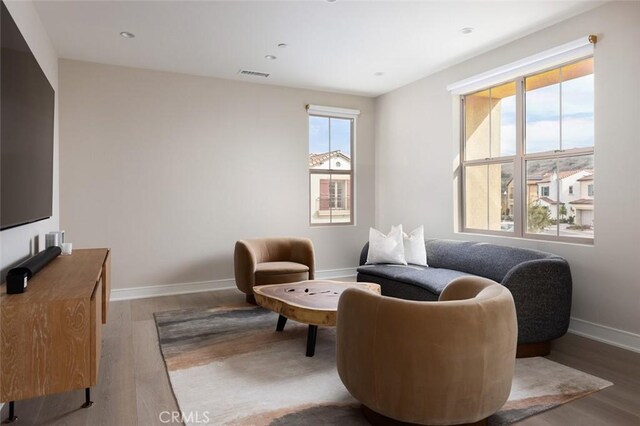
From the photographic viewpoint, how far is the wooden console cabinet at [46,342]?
184 cm

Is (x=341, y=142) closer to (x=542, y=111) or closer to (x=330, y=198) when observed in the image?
(x=330, y=198)

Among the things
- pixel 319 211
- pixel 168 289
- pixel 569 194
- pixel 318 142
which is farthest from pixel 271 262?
pixel 569 194

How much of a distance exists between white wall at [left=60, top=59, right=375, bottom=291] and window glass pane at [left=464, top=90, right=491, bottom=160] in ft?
6.52

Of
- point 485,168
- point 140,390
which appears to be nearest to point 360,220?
point 485,168

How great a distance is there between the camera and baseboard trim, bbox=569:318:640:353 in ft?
10.2

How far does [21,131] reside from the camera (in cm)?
227

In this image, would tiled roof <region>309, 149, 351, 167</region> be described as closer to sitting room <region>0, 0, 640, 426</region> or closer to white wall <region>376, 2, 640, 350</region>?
sitting room <region>0, 0, 640, 426</region>

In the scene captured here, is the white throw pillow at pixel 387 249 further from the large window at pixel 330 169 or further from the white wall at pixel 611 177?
the large window at pixel 330 169

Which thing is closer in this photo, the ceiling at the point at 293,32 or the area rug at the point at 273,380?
the area rug at the point at 273,380

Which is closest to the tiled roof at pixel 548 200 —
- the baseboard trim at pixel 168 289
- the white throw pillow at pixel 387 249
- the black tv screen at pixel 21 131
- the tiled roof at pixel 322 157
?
the white throw pillow at pixel 387 249

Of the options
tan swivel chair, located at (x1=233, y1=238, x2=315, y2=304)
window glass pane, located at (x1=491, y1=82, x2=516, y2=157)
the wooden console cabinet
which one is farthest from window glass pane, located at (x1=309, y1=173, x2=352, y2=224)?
the wooden console cabinet

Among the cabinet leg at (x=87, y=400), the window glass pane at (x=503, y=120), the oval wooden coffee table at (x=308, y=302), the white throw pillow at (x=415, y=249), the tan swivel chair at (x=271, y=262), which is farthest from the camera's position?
the white throw pillow at (x=415, y=249)

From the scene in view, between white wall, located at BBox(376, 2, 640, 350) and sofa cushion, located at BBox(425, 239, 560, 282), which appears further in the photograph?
sofa cushion, located at BBox(425, 239, 560, 282)

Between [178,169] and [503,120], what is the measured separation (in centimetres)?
379
